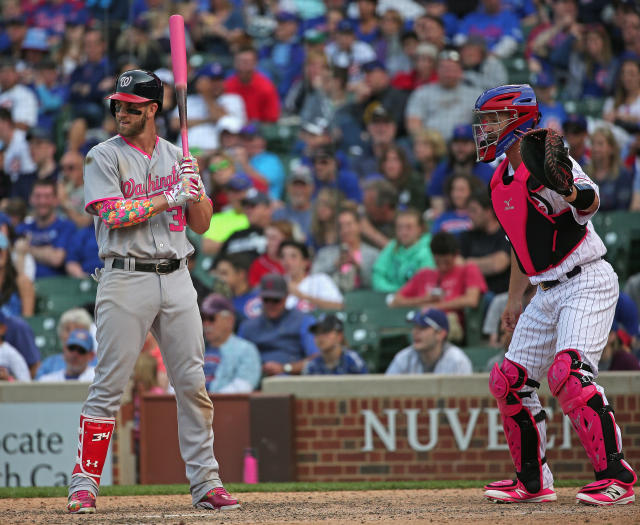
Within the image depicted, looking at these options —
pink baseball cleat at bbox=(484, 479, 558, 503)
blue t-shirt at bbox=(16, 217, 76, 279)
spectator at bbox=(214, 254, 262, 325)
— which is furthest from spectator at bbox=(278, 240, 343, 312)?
pink baseball cleat at bbox=(484, 479, 558, 503)

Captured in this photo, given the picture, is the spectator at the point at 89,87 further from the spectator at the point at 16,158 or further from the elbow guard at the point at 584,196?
the elbow guard at the point at 584,196

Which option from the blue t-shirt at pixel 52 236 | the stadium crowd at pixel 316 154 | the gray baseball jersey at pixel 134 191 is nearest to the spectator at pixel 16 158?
the stadium crowd at pixel 316 154

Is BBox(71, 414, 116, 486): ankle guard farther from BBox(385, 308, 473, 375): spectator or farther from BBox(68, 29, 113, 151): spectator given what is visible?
BBox(68, 29, 113, 151): spectator

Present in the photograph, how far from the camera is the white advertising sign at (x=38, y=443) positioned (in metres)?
7.82

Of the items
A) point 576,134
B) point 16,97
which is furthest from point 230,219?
point 16,97

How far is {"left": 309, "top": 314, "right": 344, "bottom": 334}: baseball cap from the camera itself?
27.1ft

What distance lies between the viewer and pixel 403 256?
970cm

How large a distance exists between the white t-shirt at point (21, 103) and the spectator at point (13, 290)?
325cm

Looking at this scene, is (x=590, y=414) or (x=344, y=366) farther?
(x=344, y=366)

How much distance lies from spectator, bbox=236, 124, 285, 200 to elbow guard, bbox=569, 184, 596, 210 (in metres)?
6.64

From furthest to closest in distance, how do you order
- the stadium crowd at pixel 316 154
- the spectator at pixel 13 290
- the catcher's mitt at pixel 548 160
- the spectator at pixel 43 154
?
the spectator at pixel 43 154, the spectator at pixel 13 290, the stadium crowd at pixel 316 154, the catcher's mitt at pixel 548 160

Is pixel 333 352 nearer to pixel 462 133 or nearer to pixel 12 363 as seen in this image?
pixel 12 363

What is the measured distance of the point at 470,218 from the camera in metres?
9.67

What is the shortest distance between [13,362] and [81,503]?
12.9 feet
